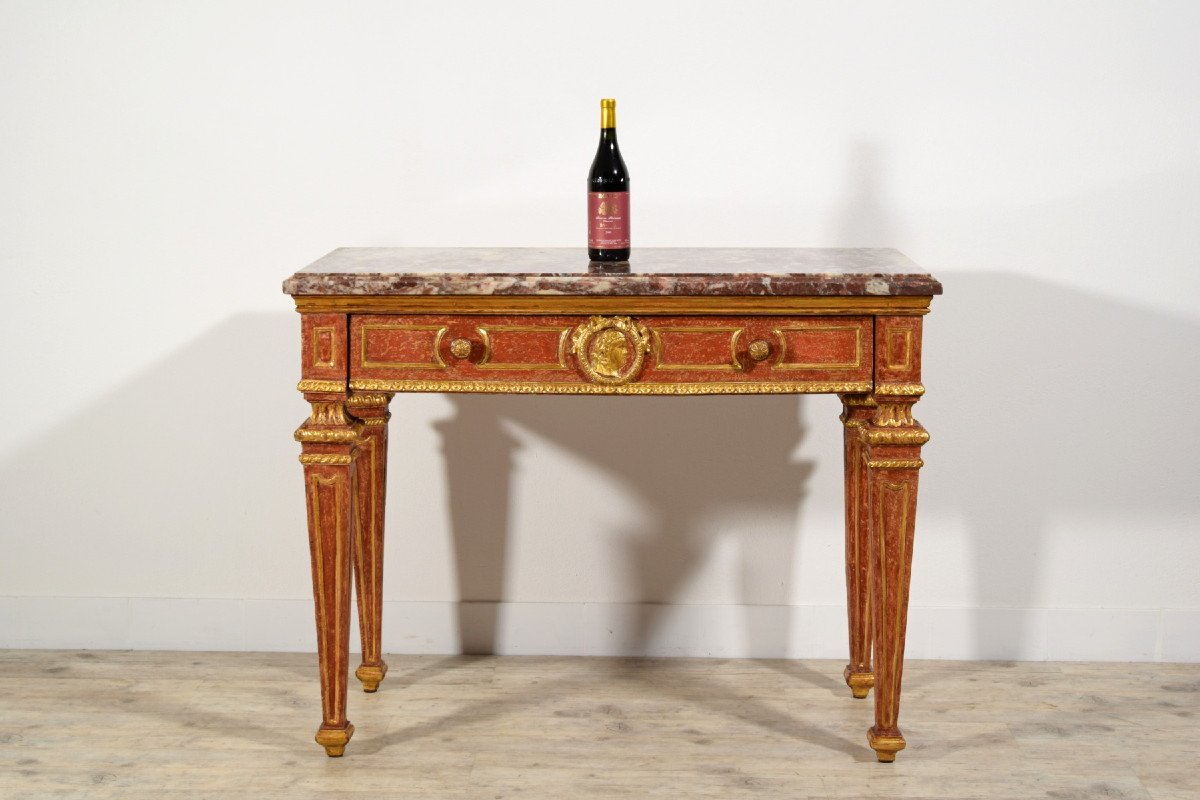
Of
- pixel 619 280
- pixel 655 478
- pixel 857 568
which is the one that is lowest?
pixel 857 568

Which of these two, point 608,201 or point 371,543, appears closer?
point 608,201

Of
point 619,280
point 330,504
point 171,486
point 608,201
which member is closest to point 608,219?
point 608,201

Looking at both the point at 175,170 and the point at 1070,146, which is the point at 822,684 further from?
the point at 175,170

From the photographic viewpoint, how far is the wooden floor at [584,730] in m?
2.68

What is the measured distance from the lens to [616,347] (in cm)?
262

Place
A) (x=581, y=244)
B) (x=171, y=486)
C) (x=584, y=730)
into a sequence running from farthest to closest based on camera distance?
(x=171, y=486)
(x=581, y=244)
(x=584, y=730)

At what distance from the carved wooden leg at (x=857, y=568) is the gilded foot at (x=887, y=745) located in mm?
304

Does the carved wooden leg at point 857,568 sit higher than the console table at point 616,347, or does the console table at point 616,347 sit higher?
the console table at point 616,347

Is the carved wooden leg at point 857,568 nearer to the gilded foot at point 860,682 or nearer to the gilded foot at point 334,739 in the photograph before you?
A: the gilded foot at point 860,682

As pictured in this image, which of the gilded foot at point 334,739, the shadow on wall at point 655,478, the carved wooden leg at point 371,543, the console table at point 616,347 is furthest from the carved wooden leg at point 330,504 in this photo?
the shadow on wall at point 655,478

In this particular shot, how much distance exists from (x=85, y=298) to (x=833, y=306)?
5.63 ft

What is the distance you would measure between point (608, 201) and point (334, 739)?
3.65 ft

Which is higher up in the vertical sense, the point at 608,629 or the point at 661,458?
the point at 661,458

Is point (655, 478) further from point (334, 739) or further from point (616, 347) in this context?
point (334, 739)
